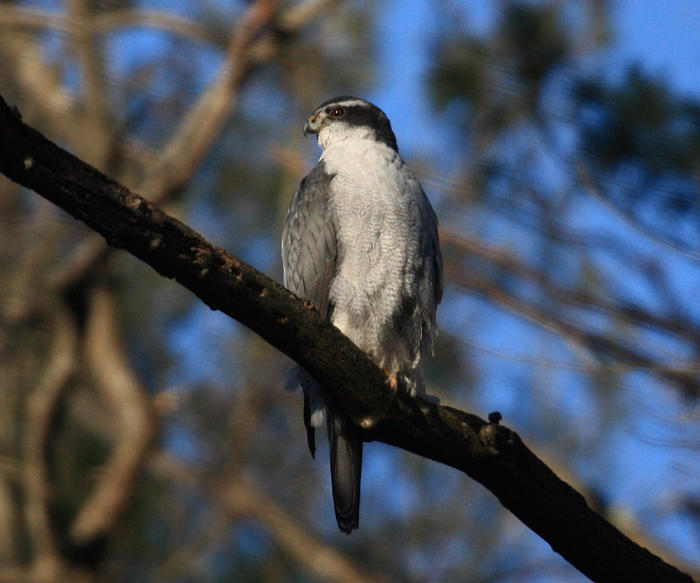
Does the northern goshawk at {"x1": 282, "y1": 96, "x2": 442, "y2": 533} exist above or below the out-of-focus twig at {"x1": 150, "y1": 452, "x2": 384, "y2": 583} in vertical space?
below

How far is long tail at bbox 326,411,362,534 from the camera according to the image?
3057 mm

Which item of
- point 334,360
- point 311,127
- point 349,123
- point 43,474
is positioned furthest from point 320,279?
point 43,474

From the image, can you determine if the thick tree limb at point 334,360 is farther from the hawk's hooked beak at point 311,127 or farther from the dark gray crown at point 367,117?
the hawk's hooked beak at point 311,127

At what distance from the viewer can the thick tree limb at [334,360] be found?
214 centimetres

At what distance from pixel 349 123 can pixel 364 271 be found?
1.14 meters

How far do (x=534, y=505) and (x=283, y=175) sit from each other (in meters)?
4.98

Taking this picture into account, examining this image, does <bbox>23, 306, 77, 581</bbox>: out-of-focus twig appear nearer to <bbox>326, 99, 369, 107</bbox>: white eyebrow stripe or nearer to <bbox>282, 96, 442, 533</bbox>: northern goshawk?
<bbox>326, 99, 369, 107</bbox>: white eyebrow stripe

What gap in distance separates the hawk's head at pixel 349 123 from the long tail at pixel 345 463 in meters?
1.43

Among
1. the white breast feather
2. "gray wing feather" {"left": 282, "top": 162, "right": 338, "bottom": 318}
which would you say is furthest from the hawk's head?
the white breast feather

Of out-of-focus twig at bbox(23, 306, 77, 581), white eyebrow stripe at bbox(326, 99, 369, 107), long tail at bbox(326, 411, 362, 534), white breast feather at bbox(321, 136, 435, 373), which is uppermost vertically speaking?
white eyebrow stripe at bbox(326, 99, 369, 107)

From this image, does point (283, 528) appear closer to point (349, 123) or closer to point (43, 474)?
point (43, 474)

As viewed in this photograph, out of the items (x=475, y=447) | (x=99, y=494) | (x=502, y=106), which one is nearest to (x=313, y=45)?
(x=502, y=106)

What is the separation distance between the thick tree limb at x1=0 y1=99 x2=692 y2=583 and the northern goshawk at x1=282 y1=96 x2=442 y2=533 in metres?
0.53

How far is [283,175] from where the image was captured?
7.19 meters
